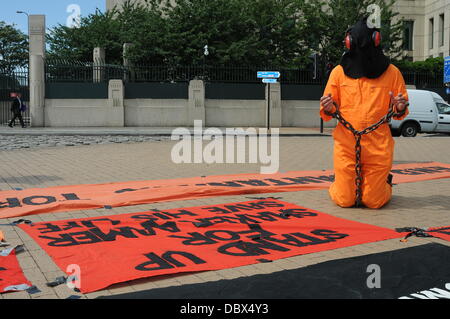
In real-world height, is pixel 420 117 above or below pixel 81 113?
below

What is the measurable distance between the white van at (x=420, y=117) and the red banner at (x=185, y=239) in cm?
1621

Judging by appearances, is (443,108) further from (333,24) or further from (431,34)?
(431,34)

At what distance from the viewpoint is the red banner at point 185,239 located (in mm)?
4398

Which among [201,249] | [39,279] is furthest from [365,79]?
[39,279]

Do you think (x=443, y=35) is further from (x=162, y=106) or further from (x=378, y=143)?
(x=378, y=143)

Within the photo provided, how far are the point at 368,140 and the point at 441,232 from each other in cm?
168

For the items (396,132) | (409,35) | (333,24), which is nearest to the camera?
(396,132)

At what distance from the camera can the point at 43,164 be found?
11891 millimetres

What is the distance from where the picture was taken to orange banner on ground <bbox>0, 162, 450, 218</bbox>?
22.7ft

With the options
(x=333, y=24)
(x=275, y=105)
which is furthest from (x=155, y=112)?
(x=333, y=24)

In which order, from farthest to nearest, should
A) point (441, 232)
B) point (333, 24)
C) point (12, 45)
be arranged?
1. point (12, 45)
2. point (333, 24)
3. point (441, 232)

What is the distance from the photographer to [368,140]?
22.3ft

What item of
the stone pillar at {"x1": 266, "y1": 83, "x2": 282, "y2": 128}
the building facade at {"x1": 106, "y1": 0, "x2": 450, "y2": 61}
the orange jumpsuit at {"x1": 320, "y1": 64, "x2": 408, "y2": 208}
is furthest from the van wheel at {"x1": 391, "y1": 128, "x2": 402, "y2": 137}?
the building facade at {"x1": 106, "y1": 0, "x2": 450, "y2": 61}

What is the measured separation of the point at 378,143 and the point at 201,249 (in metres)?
3.07
